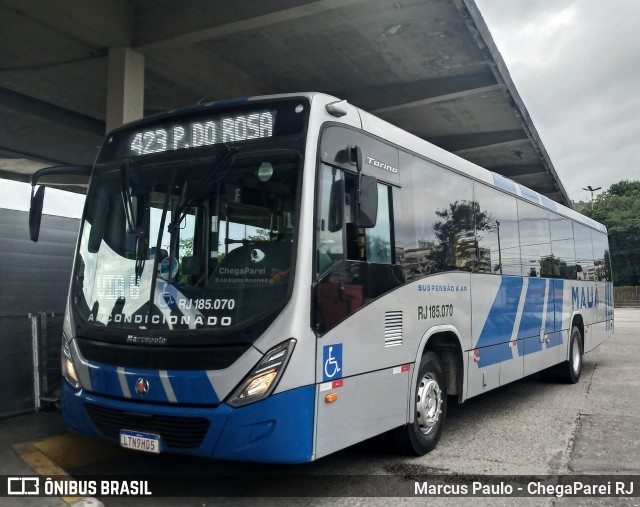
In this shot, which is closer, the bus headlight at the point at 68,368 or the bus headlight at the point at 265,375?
the bus headlight at the point at 265,375

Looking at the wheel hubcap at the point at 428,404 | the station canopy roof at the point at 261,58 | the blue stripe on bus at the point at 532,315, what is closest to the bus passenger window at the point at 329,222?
the wheel hubcap at the point at 428,404

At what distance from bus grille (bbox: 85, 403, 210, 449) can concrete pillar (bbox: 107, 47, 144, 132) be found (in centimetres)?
518

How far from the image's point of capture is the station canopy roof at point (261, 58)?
8328mm

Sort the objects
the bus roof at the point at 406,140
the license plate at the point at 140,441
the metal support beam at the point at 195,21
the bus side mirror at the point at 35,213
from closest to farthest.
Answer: the license plate at the point at 140,441
the bus roof at the point at 406,140
the bus side mirror at the point at 35,213
the metal support beam at the point at 195,21

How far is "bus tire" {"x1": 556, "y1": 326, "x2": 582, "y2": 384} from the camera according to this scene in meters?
11.0

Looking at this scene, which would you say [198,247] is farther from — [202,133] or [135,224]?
[202,133]

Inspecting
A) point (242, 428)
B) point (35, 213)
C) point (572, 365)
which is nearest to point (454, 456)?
point (242, 428)

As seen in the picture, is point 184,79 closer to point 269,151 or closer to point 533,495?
point 269,151

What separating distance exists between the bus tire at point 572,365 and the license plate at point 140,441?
8607mm

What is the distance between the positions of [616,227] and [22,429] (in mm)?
58117

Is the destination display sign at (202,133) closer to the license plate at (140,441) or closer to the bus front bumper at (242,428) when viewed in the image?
the bus front bumper at (242,428)

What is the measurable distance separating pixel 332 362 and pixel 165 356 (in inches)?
49.4

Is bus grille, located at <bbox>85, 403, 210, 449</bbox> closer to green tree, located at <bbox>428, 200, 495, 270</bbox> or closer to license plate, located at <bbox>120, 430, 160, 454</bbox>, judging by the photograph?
license plate, located at <bbox>120, 430, 160, 454</bbox>

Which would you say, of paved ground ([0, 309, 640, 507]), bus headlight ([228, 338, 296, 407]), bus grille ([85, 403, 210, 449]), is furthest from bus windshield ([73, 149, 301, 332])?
paved ground ([0, 309, 640, 507])
